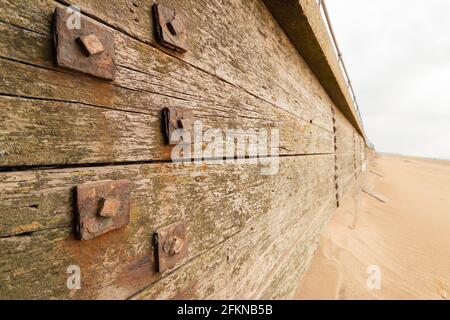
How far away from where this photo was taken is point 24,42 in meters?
0.53

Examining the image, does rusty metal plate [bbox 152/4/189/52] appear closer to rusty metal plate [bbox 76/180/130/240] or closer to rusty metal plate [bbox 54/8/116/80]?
rusty metal plate [bbox 54/8/116/80]

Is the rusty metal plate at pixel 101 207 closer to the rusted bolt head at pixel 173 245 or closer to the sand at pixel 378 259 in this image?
the rusted bolt head at pixel 173 245

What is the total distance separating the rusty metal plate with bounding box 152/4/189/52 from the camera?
831 mm

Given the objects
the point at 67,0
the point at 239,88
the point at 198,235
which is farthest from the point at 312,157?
the point at 67,0

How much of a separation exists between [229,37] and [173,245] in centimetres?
115

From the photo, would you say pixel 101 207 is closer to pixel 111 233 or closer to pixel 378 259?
pixel 111 233

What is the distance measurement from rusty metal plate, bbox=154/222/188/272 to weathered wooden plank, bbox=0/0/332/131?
705 mm

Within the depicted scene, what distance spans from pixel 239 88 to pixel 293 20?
946mm

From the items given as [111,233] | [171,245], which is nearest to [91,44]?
[111,233]

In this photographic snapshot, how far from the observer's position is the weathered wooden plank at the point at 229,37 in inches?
25.3

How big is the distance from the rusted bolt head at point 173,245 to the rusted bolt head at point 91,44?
67cm

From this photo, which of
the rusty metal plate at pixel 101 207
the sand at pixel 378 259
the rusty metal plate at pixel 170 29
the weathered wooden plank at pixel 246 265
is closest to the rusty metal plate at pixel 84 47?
the rusty metal plate at pixel 170 29

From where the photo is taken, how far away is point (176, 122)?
2.89 ft

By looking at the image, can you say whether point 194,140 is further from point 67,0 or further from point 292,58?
point 292,58
